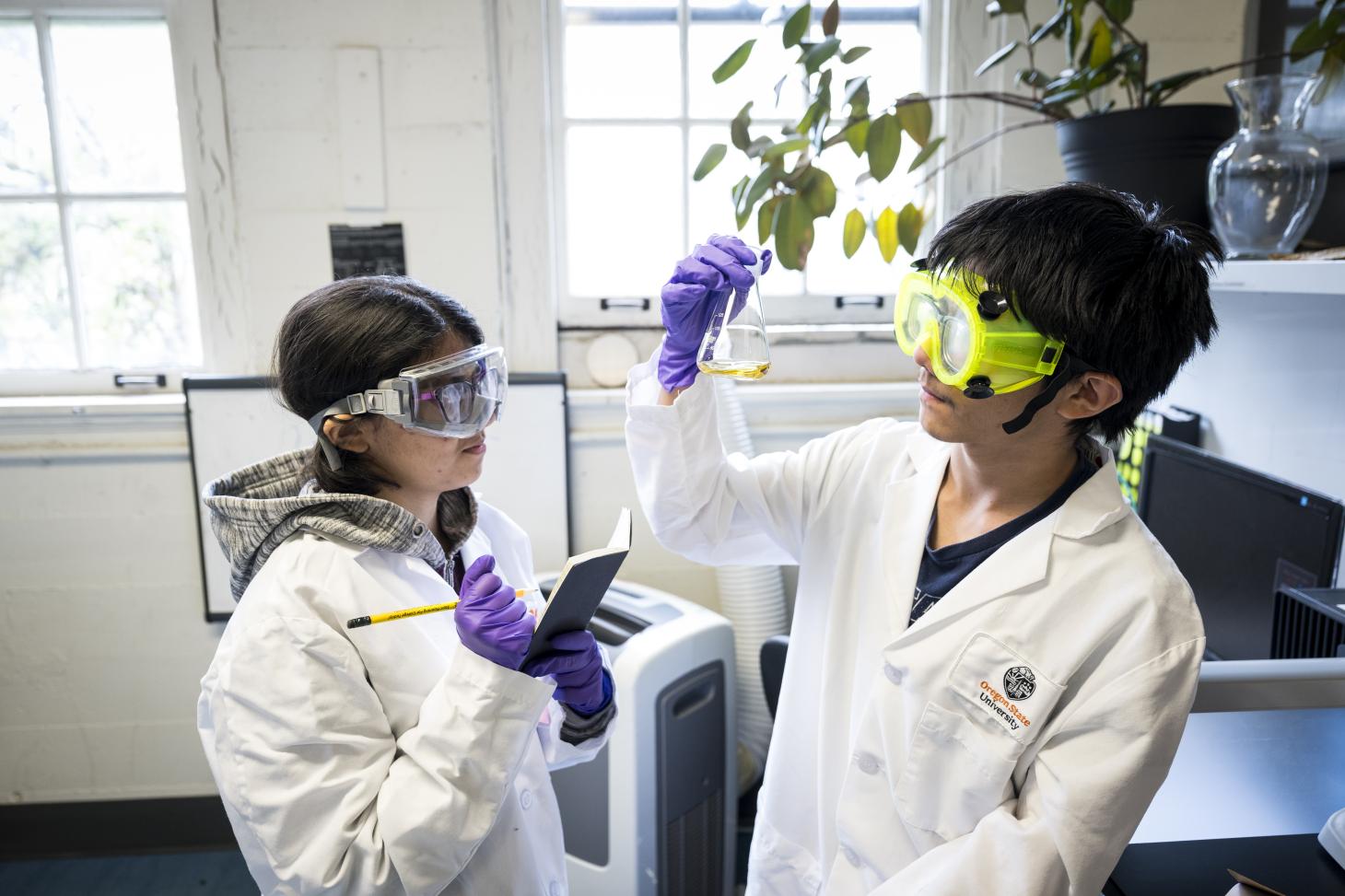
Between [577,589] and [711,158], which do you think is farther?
[711,158]

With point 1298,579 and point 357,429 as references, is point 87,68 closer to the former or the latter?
point 357,429

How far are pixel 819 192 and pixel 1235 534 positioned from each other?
97 centimetres

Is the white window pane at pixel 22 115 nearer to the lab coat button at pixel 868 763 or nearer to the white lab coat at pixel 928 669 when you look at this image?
the white lab coat at pixel 928 669

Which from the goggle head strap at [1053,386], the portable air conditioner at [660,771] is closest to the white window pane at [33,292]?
the portable air conditioner at [660,771]

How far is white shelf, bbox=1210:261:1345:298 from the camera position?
1186 mm

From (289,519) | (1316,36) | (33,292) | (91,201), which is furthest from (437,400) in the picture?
(33,292)

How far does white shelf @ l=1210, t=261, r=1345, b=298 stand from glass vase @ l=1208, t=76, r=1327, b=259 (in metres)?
0.12

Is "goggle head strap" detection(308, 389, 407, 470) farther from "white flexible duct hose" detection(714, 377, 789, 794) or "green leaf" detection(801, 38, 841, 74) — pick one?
"white flexible duct hose" detection(714, 377, 789, 794)

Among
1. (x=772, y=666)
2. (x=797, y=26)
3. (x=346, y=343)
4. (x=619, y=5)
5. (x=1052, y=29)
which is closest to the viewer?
(x=346, y=343)

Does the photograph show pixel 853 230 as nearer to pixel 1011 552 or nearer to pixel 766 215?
pixel 766 215

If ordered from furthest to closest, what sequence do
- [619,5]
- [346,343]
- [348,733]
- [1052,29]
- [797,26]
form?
[619,5]
[1052,29]
[797,26]
[346,343]
[348,733]

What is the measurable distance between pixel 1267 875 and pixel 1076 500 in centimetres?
48

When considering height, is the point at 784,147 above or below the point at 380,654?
above

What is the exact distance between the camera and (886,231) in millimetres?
1977
